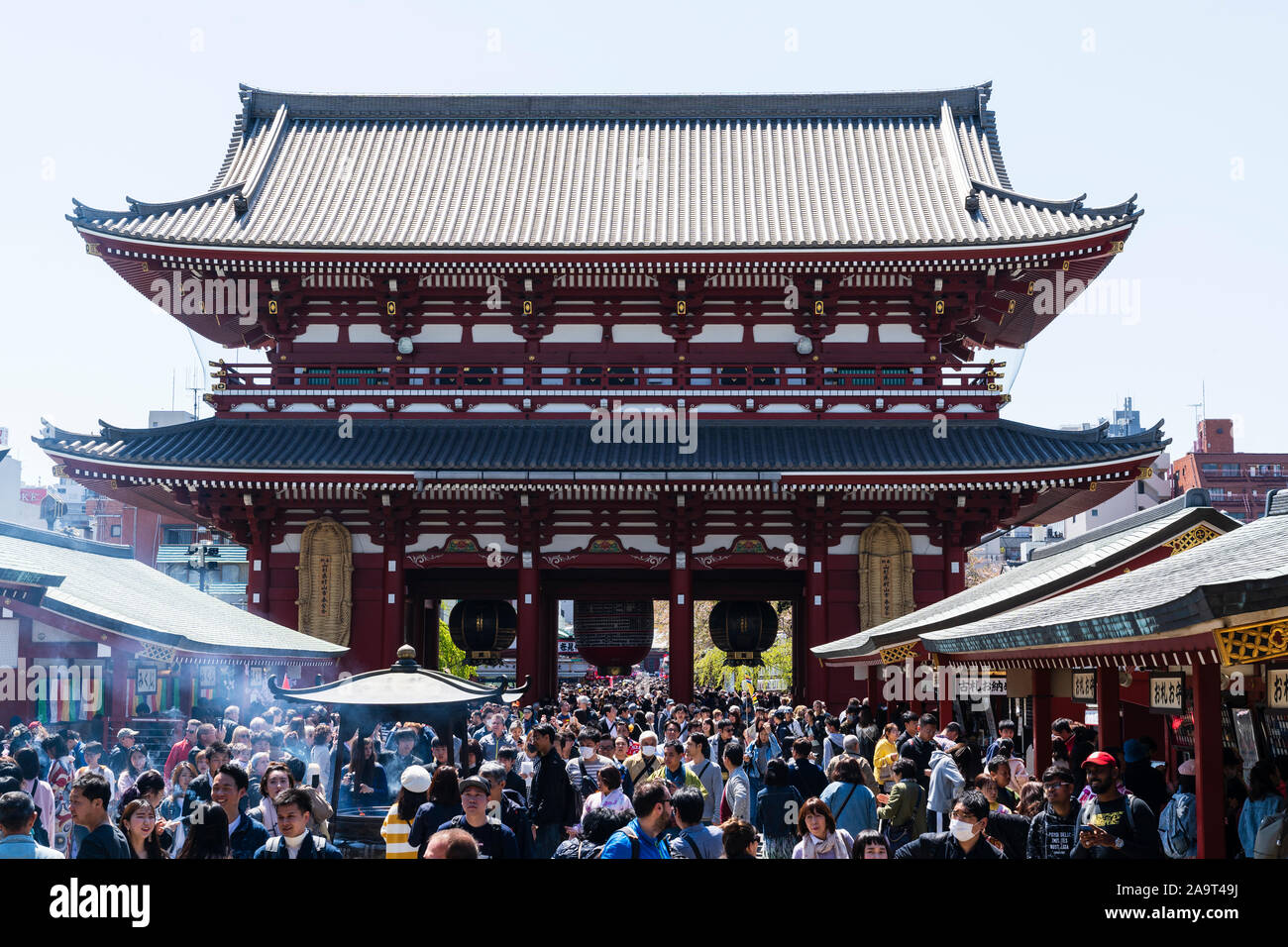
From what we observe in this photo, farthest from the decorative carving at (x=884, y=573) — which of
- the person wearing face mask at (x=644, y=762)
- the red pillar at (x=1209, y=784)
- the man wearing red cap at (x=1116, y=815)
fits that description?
the red pillar at (x=1209, y=784)

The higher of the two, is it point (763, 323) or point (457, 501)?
point (763, 323)

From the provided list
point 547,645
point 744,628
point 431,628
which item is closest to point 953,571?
point 744,628

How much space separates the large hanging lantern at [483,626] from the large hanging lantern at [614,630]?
1.61 meters

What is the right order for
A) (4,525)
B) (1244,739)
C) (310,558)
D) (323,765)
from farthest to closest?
(310,558) → (4,525) → (323,765) → (1244,739)

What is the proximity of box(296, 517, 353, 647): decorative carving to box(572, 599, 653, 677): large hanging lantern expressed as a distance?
5.52m

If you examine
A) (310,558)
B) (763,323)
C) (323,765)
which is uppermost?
(763,323)

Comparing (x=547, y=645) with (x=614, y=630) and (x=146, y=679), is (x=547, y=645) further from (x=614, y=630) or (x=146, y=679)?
(x=146, y=679)

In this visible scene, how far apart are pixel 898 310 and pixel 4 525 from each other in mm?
18357

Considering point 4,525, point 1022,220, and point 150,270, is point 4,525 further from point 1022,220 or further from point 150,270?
point 1022,220

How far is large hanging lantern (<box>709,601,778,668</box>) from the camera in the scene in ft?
92.1

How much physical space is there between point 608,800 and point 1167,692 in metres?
7.57

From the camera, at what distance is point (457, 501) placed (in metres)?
26.5

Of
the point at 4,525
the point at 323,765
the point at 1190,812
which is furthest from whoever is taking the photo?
the point at 4,525
